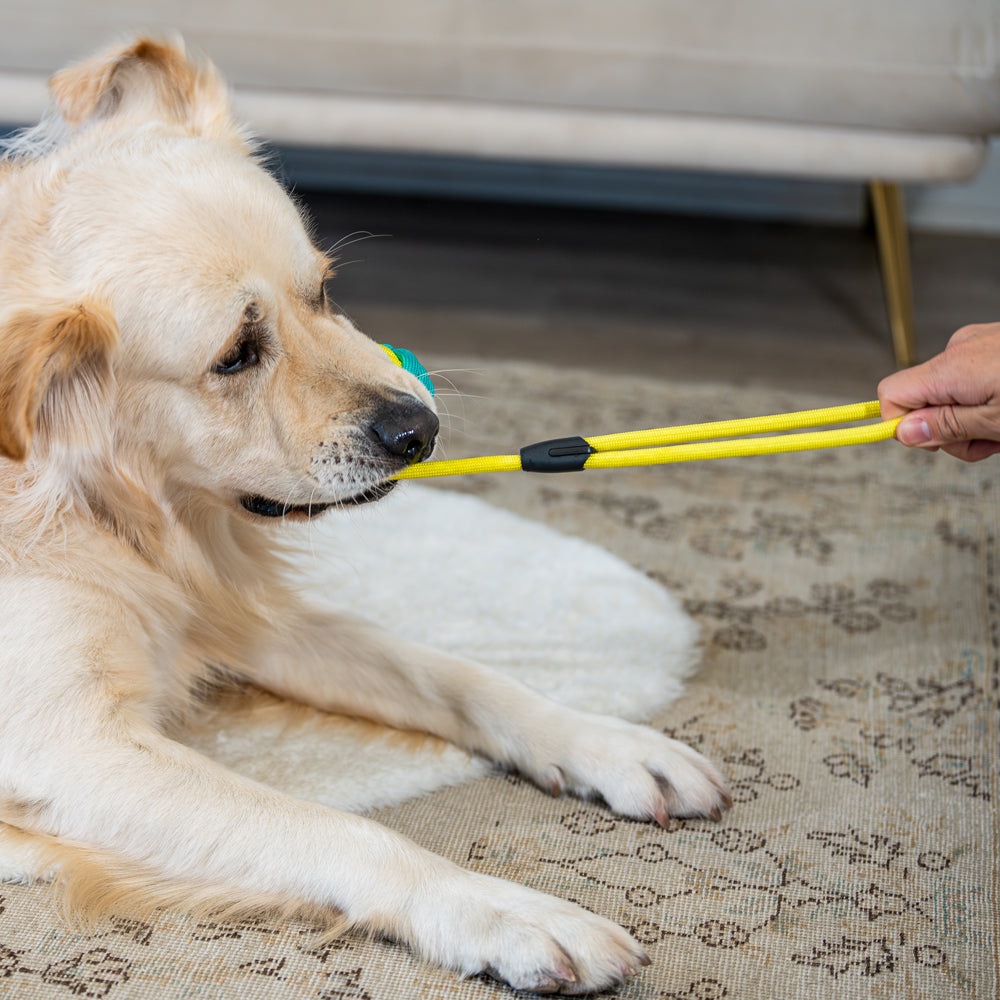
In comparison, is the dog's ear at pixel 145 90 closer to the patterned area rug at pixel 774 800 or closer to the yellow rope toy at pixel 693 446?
the yellow rope toy at pixel 693 446

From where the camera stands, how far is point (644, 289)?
334 cm

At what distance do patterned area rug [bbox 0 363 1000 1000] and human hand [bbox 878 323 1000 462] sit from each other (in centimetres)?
44

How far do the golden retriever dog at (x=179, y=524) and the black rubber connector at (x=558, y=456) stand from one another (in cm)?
13

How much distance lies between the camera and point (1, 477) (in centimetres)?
124

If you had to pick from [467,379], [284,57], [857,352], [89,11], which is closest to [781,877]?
[467,379]

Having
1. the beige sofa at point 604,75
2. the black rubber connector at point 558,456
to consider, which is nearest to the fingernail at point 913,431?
the black rubber connector at point 558,456

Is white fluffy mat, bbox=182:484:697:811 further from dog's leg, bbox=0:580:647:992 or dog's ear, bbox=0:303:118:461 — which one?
dog's ear, bbox=0:303:118:461

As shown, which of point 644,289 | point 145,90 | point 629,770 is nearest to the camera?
point 629,770

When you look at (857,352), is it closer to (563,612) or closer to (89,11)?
(563,612)

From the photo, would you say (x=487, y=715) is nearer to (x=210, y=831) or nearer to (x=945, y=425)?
(x=210, y=831)

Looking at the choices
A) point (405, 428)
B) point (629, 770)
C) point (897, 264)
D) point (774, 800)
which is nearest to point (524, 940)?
point (629, 770)

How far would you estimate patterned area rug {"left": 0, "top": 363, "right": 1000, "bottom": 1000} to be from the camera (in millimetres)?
1106

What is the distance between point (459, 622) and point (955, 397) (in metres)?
0.81

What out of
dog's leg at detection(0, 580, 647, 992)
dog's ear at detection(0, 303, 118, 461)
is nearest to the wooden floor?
dog's ear at detection(0, 303, 118, 461)
